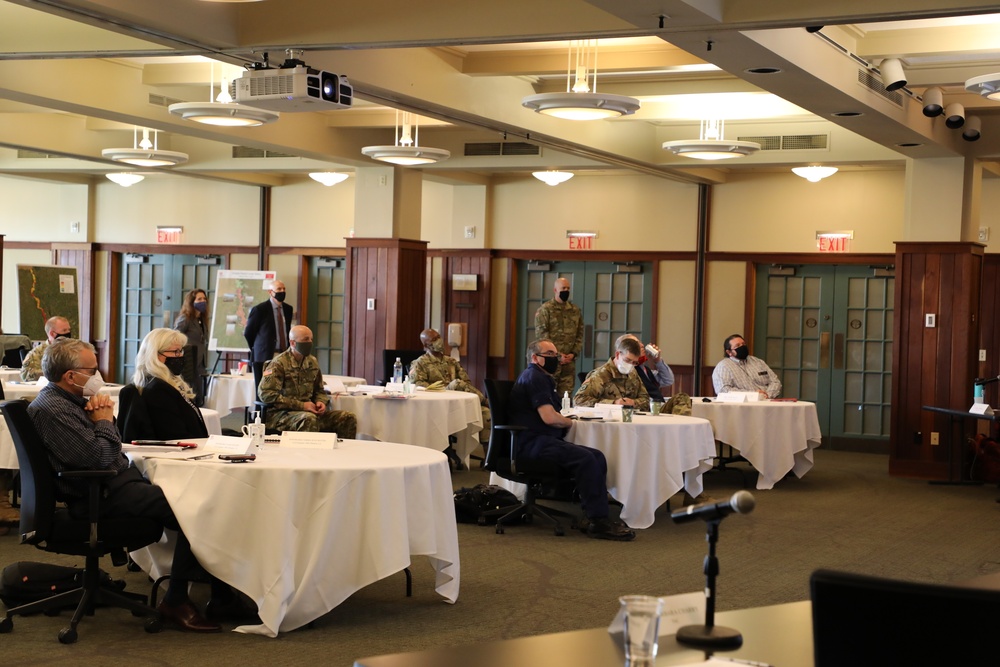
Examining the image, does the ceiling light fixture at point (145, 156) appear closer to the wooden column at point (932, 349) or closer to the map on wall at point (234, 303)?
the map on wall at point (234, 303)

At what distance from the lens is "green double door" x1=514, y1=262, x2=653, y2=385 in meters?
15.1

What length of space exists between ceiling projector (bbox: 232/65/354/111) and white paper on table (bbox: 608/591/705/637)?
5.09 metres

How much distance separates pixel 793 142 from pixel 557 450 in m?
5.86

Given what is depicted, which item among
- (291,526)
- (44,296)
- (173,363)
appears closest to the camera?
(291,526)

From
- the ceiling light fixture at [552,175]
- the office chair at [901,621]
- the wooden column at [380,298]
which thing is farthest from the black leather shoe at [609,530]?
the ceiling light fixture at [552,175]

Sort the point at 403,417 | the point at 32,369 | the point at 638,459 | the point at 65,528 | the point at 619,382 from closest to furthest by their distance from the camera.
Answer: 1. the point at 65,528
2. the point at 638,459
3. the point at 32,369
4. the point at 619,382
5. the point at 403,417

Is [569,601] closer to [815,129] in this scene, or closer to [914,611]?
[914,611]

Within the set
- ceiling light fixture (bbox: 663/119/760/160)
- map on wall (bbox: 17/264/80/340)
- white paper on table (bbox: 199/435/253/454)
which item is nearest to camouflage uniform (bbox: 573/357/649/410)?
ceiling light fixture (bbox: 663/119/760/160)

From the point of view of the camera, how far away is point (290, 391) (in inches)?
341

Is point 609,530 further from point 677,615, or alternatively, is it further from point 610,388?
point 677,615

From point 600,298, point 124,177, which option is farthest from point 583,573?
point 124,177

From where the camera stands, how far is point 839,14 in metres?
5.86

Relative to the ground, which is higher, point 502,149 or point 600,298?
point 502,149

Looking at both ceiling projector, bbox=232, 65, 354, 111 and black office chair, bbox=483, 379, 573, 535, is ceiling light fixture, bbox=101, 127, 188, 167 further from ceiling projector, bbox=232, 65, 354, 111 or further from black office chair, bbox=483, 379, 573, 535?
black office chair, bbox=483, 379, 573, 535
